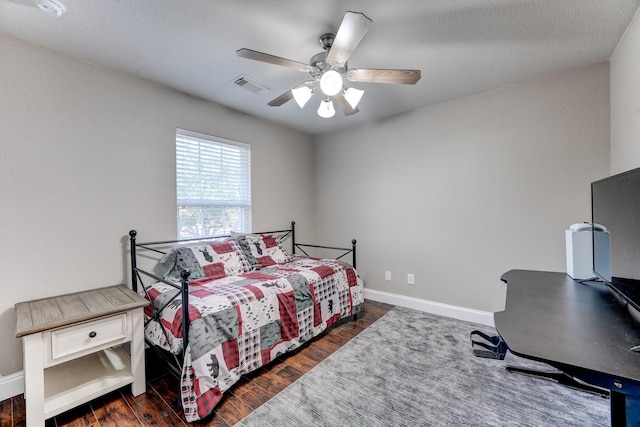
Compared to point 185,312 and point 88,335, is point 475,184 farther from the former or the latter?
point 88,335

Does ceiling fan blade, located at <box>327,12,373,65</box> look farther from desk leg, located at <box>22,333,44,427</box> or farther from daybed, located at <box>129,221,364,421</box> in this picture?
desk leg, located at <box>22,333,44,427</box>

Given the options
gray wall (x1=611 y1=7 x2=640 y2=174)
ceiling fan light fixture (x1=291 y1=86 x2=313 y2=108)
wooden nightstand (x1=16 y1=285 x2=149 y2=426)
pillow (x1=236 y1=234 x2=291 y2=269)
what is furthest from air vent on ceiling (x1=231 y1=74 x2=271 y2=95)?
gray wall (x1=611 y1=7 x2=640 y2=174)

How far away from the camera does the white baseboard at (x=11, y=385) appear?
5.79ft

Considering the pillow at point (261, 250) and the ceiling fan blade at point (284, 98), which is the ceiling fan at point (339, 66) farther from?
the pillow at point (261, 250)

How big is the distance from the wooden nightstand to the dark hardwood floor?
0.10 meters

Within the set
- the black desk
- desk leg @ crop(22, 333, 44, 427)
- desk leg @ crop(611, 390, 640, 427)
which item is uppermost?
the black desk

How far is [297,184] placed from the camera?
4027mm

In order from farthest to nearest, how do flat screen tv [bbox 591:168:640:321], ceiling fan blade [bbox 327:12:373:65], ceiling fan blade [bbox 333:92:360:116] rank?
ceiling fan blade [bbox 333:92:360:116] < ceiling fan blade [bbox 327:12:373:65] < flat screen tv [bbox 591:168:640:321]

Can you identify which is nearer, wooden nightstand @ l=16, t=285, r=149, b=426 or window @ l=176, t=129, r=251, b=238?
wooden nightstand @ l=16, t=285, r=149, b=426

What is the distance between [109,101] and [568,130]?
393 cm

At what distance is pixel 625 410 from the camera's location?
882mm

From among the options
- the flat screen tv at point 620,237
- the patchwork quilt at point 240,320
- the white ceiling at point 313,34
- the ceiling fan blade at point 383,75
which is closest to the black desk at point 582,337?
the flat screen tv at point 620,237

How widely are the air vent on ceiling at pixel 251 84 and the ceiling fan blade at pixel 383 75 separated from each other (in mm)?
1028

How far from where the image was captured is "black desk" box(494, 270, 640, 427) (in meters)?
0.75
